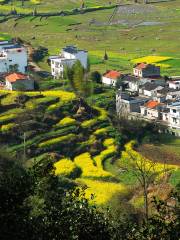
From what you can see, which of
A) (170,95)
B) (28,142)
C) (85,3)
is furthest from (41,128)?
(85,3)

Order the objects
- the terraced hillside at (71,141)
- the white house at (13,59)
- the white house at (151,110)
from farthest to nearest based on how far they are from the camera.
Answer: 1. the white house at (13,59)
2. the white house at (151,110)
3. the terraced hillside at (71,141)

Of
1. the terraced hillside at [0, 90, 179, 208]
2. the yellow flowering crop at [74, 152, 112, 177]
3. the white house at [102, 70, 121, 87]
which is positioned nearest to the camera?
the terraced hillside at [0, 90, 179, 208]

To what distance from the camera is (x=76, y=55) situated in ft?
166

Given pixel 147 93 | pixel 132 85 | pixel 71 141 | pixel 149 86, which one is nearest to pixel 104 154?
pixel 71 141

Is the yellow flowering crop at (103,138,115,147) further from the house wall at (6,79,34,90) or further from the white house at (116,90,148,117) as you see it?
the house wall at (6,79,34,90)

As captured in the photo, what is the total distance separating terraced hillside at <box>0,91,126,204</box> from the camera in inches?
1172

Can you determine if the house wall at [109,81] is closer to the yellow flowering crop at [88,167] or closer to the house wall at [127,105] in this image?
the house wall at [127,105]

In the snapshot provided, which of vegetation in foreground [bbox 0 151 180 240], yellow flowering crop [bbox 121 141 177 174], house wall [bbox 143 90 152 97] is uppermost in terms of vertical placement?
vegetation in foreground [bbox 0 151 180 240]

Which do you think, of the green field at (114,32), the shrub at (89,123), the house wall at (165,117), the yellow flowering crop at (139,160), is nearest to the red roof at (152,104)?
the house wall at (165,117)

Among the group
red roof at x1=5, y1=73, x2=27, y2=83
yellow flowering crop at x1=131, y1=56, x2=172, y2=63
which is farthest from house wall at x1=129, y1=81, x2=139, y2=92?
yellow flowering crop at x1=131, y1=56, x2=172, y2=63

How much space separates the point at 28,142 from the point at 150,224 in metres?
21.1

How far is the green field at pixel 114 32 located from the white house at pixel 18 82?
1643cm

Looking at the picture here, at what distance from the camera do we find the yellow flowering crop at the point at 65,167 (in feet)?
96.6

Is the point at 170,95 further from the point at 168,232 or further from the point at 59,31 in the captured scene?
the point at 59,31
